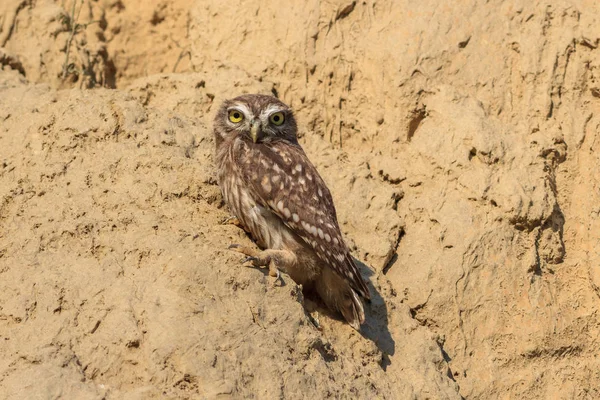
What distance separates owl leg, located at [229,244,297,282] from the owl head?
2.69 feet

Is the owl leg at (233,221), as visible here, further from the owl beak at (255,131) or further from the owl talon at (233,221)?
the owl beak at (255,131)

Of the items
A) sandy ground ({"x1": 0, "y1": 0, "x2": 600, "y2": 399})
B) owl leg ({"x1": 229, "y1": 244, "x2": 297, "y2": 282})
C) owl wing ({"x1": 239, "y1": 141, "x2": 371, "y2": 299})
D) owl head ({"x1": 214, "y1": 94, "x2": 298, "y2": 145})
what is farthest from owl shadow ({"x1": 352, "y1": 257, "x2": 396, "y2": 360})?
owl head ({"x1": 214, "y1": 94, "x2": 298, "y2": 145})

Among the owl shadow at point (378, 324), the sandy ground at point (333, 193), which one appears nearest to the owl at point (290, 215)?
the sandy ground at point (333, 193)

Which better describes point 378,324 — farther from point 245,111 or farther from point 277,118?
point 245,111

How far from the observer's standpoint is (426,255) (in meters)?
6.02

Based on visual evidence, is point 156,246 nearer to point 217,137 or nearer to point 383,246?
point 217,137

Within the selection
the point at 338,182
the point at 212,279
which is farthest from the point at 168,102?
the point at 212,279

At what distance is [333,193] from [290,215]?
89 cm

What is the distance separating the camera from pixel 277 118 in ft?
19.1

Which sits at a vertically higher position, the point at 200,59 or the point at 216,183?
the point at 200,59

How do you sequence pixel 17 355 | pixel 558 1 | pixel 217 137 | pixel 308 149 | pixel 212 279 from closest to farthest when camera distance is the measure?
pixel 17 355 → pixel 212 279 → pixel 217 137 → pixel 308 149 → pixel 558 1

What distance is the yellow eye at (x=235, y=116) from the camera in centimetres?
573

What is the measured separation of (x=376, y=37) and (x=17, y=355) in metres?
3.65

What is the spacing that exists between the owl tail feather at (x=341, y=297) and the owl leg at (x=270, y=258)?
0.82ft
